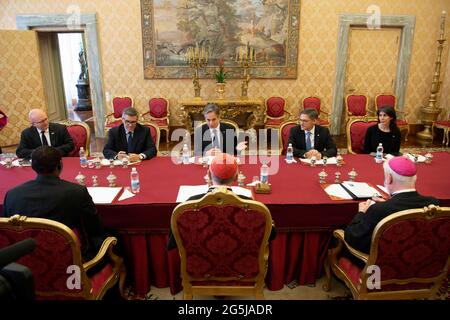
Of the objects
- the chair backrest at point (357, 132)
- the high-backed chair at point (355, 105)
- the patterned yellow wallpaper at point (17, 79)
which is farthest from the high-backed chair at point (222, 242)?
the patterned yellow wallpaper at point (17, 79)

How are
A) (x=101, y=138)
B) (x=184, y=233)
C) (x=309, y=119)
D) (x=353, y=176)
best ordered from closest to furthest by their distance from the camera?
(x=184, y=233) → (x=353, y=176) → (x=309, y=119) → (x=101, y=138)

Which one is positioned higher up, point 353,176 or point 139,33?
point 139,33

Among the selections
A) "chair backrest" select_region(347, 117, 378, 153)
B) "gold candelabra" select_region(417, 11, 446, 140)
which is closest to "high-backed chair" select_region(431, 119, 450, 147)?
"gold candelabra" select_region(417, 11, 446, 140)

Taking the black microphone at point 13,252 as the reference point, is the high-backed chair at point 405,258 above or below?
below

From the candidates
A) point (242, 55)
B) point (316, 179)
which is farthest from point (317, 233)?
point (242, 55)

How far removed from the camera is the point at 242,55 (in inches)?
301

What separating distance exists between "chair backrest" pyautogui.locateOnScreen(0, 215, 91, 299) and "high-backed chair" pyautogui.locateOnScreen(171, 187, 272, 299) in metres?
0.59

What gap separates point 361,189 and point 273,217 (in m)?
0.80

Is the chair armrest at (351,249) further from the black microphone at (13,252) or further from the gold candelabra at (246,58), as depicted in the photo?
the gold candelabra at (246,58)

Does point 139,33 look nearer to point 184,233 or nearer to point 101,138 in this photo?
point 101,138

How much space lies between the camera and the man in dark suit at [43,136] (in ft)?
13.1

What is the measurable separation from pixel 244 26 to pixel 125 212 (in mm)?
6116

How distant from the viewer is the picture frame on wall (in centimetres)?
744

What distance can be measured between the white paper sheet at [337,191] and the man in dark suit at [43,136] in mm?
3083
